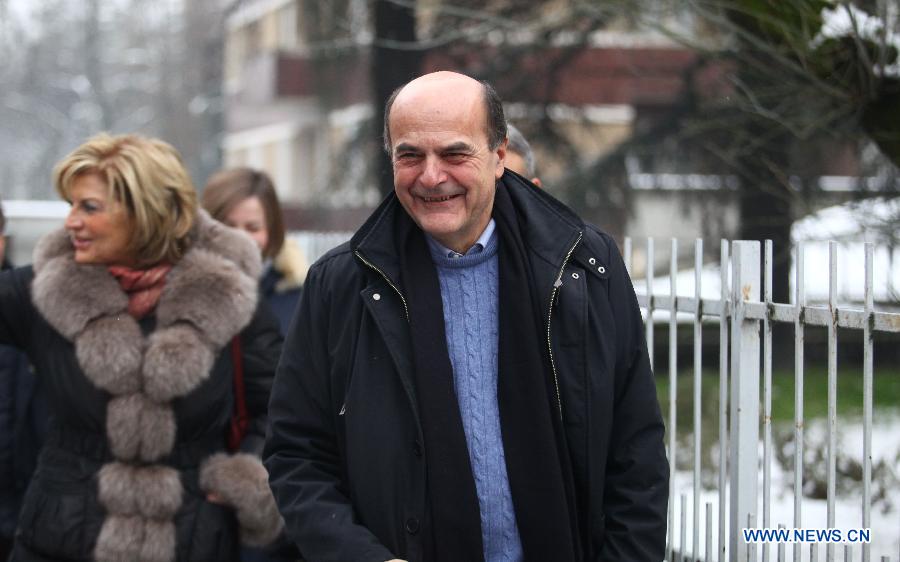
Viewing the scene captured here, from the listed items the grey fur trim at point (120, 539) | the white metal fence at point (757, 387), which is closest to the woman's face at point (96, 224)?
the grey fur trim at point (120, 539)

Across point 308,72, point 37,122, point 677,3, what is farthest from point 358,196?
point 37,122

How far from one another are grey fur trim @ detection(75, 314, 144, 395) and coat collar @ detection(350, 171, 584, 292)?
136 cm

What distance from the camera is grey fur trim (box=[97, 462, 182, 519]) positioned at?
3857mm

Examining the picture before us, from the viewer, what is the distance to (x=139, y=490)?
3869 mm

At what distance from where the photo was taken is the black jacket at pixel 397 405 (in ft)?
8.85

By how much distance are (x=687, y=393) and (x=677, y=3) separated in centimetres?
599

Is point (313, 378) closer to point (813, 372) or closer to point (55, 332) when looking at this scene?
point (55, 332)

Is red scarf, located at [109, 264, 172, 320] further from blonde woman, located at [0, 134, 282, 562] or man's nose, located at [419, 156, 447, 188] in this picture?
man's nose, located at [419, 156, 447, 188]

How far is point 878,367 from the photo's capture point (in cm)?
1641

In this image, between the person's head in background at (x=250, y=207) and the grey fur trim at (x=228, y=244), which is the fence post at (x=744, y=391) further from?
the person's head in background at (x=250, y=207)

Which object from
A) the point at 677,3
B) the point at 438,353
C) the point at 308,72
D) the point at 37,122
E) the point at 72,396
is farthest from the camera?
the point at 37,122

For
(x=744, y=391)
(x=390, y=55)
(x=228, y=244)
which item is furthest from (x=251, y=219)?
(x=390, y=55)

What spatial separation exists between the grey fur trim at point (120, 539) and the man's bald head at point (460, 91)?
1.69m

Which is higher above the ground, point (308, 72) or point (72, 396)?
point (308, 72)
